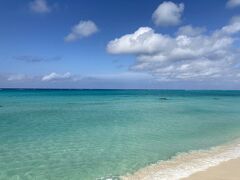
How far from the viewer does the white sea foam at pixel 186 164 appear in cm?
868

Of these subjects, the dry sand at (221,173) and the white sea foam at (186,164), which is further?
the white sea foam at (186,164)

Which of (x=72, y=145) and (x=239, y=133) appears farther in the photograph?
(x=239, y=133)

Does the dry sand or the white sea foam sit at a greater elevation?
the dry sand

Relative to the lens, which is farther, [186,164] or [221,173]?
[186,164]

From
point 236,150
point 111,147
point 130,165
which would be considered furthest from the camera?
point 111,147

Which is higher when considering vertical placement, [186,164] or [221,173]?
[221,173]

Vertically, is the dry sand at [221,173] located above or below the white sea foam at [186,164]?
above

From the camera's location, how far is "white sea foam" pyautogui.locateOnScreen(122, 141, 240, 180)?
28.5 feet

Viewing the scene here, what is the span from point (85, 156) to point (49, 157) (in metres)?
1.57

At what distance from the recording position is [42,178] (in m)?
8.63

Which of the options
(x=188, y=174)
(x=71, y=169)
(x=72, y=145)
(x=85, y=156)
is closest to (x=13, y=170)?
(x=71, y=169)

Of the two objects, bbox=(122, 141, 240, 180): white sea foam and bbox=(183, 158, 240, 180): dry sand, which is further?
bbox=(122, 141, 240, 180): white sea foam

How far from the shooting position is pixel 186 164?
9945 mm

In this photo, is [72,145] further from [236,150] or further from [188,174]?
[236,150]
